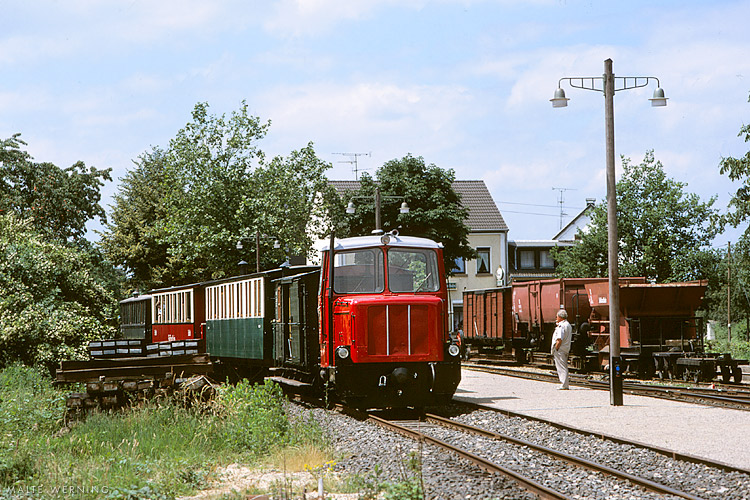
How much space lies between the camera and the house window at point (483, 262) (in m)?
62.7

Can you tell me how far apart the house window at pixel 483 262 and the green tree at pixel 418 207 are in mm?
15136

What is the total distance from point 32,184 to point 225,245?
11128 millimetres

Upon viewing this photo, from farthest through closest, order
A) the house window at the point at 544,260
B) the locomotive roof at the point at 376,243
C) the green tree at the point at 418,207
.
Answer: the house window at the point at 544,260, the green tree at the point at 418,207, the locomotive roof at the point at 376,243

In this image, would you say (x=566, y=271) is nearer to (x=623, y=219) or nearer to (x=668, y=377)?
(x=623, y=219)

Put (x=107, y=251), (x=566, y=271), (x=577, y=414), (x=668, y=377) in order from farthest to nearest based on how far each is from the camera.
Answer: (x=107, y=251) < (x=566, y=271) < (x=668, y=377) < (x=577, y=414)

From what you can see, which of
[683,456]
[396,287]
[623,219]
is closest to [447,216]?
[623,219]

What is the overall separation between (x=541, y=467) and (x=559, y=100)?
370 inches

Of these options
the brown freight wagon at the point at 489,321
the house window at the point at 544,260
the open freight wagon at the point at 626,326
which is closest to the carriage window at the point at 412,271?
the open freight wagon at the point at 626,326

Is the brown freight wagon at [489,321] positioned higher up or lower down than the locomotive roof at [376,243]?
lower down

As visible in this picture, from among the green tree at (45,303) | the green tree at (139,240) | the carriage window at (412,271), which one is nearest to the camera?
the carriage window at (412,271)

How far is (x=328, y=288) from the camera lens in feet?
49.8

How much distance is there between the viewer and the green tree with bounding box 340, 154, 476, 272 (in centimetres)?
4494

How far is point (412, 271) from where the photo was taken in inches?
613

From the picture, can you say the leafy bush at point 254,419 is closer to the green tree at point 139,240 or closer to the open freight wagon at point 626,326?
the open freight wagon at point 626,326
